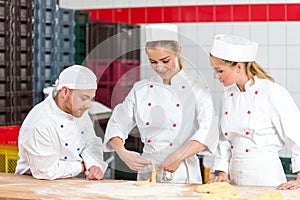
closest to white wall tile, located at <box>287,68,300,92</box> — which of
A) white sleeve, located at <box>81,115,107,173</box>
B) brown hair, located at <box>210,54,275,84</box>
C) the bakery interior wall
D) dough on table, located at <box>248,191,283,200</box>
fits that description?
the bakery interior wall

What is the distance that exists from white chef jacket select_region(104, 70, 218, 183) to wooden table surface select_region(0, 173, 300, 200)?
0.94 feet

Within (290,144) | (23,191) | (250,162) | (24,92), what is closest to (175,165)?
(250,162)

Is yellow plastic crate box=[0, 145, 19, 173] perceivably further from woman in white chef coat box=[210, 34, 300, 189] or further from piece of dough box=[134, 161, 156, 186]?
woman in white chef coat box=[210, 34, 300, 189]

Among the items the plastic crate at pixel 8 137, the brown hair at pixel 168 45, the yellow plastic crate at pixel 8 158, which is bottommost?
the yellow plastic crate at pixel 8 158

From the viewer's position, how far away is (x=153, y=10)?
16.2 ft

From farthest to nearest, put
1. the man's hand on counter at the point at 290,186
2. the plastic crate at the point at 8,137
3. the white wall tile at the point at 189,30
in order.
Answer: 1. the white wall tile at the point at 189,30
2. the plastic crate at the point at 8,137
3. the man's hand on counter at the point at 290,186

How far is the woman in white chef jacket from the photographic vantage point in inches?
114

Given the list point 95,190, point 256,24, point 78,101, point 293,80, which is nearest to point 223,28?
point 256,24

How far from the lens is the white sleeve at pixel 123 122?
305 centimetres

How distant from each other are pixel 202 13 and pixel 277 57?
2.20 feet

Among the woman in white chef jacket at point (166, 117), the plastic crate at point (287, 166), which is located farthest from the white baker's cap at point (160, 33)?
the plastic crate at point (287, 166)

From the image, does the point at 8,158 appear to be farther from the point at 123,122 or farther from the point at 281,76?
the point at 281,76

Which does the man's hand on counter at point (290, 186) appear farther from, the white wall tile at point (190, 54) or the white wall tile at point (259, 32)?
the white wall tile at point (259, 32)

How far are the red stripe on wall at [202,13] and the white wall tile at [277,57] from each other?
21cm
